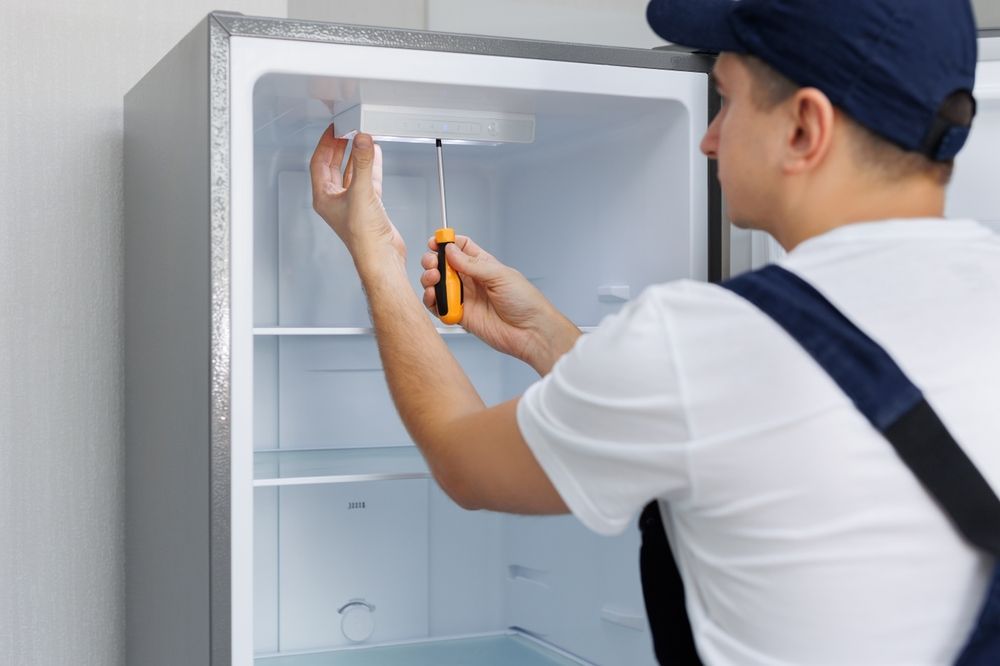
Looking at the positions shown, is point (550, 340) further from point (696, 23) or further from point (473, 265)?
point (696, 23)

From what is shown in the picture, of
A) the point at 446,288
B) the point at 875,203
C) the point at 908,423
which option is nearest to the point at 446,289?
the point at 446,288

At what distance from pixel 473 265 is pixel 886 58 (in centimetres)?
68

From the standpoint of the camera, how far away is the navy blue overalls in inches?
37.7

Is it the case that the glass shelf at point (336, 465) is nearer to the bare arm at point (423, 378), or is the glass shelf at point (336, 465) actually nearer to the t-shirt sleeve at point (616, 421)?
the bare arm at point (423, 378)

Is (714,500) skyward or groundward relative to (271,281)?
groundward

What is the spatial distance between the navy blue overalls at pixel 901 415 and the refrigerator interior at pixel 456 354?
2.22 feet

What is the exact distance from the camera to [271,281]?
1.95 metres

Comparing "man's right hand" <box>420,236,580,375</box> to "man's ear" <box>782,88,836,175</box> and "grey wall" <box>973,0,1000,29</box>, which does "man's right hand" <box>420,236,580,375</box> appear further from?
"grey wall" <box>973,0,1000,29</box>

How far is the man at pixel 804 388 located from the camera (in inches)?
38.4

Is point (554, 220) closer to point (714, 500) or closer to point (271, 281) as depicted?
point (271, 281)

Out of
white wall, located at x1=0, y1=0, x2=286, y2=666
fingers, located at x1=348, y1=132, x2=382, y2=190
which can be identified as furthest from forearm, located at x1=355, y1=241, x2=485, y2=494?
white wall, located at x1=0, y1=0, x2=286, y2=666

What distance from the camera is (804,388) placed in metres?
0.97

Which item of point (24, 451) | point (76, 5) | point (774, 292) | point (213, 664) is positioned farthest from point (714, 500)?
point (76, 5)

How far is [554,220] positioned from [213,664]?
905 mm
